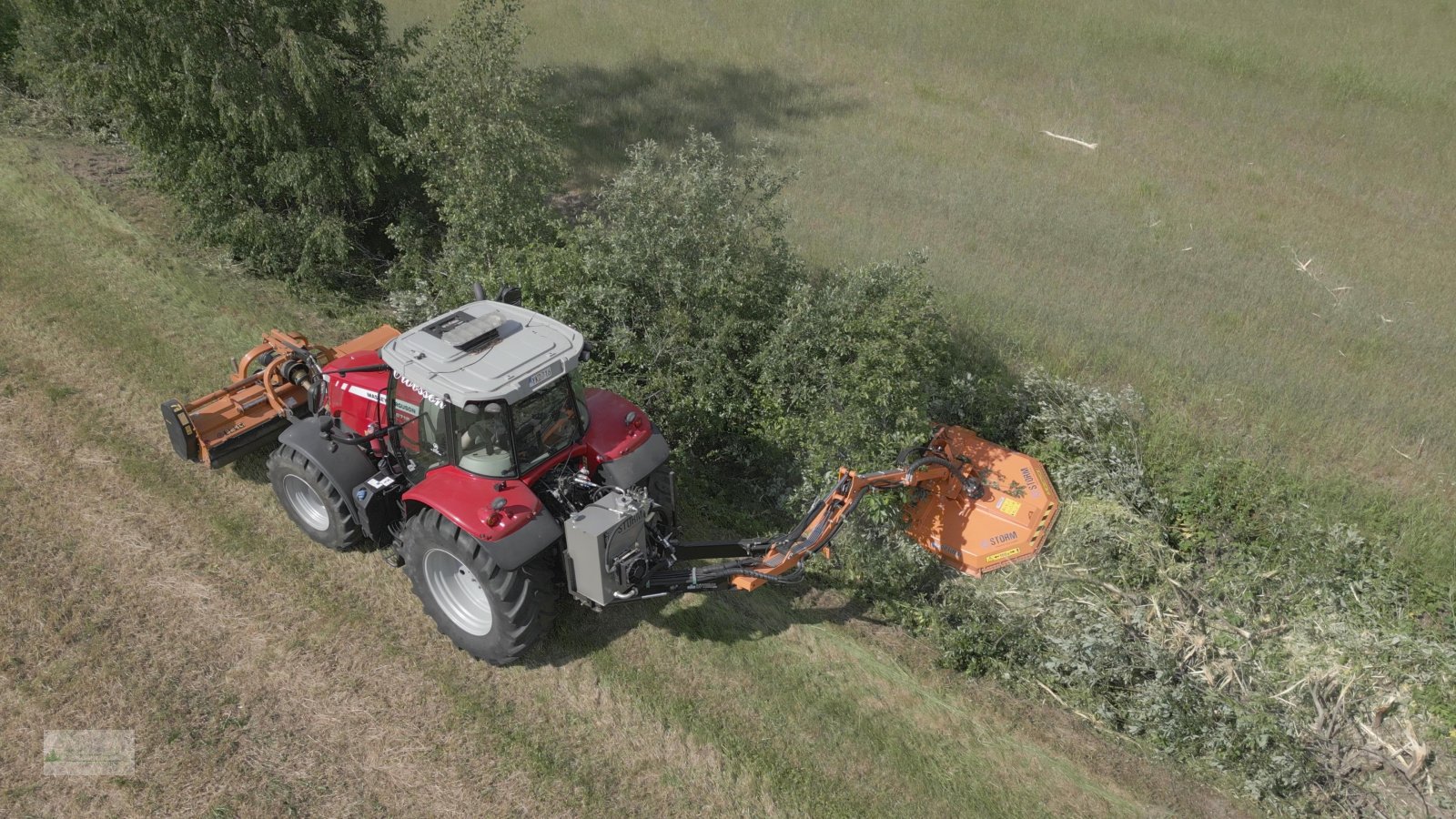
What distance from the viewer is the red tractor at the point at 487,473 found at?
6.61 metres

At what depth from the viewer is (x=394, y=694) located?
7059 millimetres

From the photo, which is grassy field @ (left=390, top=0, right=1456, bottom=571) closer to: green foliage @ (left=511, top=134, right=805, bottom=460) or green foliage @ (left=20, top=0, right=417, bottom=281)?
green foliage @ (left=511, top=134, right=805, bottom=460)

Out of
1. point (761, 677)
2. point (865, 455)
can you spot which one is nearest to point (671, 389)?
point (865, 455)

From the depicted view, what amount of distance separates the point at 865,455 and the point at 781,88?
1390cm

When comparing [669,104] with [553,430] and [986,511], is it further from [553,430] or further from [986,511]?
[553,430]

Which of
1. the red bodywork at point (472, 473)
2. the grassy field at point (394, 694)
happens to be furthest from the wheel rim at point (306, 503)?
the red bodywork at point (472, 473)

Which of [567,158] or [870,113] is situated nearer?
[567,158]

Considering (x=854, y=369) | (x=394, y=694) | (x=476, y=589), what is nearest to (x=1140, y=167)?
(x=854, y=369)

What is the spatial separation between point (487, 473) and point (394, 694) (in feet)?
6.29

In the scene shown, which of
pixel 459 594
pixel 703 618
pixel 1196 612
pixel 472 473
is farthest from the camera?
pixel 1196 612

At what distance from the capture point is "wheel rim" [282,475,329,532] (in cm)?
796

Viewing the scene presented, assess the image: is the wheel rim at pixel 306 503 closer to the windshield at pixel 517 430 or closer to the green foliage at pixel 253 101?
the windshield at pixel 517 430

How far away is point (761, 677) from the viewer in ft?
25.0

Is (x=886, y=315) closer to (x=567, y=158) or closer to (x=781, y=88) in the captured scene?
(x=567, y=158)
